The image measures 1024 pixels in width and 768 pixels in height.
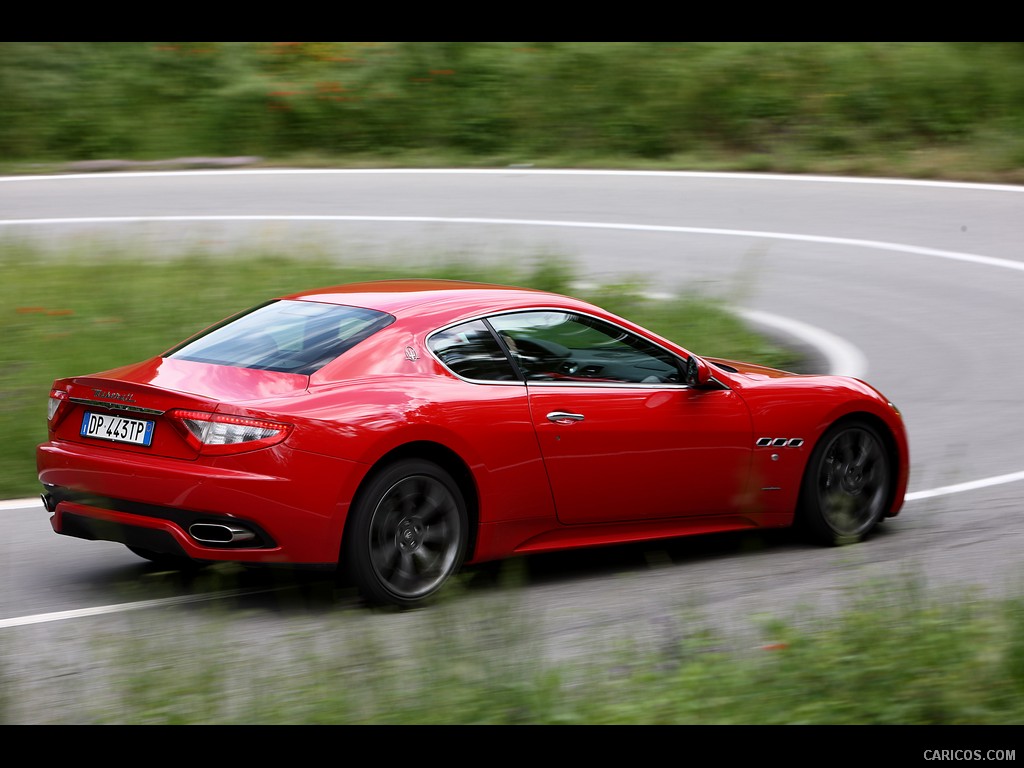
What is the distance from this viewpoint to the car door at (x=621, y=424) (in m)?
6.59

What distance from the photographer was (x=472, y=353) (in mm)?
6496

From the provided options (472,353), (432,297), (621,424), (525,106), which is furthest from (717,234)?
(472,353)

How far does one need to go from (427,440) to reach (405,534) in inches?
16.4

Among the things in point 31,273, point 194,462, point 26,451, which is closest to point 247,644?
point 194,462

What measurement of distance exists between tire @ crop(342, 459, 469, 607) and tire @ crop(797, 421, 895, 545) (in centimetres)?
229

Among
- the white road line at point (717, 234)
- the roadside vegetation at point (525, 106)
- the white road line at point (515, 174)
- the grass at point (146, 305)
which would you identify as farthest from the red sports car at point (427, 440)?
the roadside vegetation at point (525, 106)

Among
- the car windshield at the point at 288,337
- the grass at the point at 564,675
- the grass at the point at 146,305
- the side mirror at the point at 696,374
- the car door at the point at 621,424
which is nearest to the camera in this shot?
the grass at the point at 564,675

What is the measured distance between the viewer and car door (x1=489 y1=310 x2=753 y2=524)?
6594 millimetres

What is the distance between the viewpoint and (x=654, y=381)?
7059 millimetres

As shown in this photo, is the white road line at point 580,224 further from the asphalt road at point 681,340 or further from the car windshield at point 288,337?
the car windshield at point 288,337

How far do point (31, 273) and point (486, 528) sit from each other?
7.71 metres

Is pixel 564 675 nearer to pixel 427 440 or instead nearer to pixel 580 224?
pixel 427 440

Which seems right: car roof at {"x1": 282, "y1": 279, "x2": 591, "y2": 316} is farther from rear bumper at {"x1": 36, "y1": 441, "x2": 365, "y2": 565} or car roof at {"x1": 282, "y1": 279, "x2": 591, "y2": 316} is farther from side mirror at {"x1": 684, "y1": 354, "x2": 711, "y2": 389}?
rear bumper at {"x1": 36, "y1": 441, "x2": 365, "y2": 565}

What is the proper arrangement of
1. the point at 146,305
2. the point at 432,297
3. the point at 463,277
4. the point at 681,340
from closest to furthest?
the point at 432,297 < the point at 146,305 < the point at 681,340 < the point at 463,277
